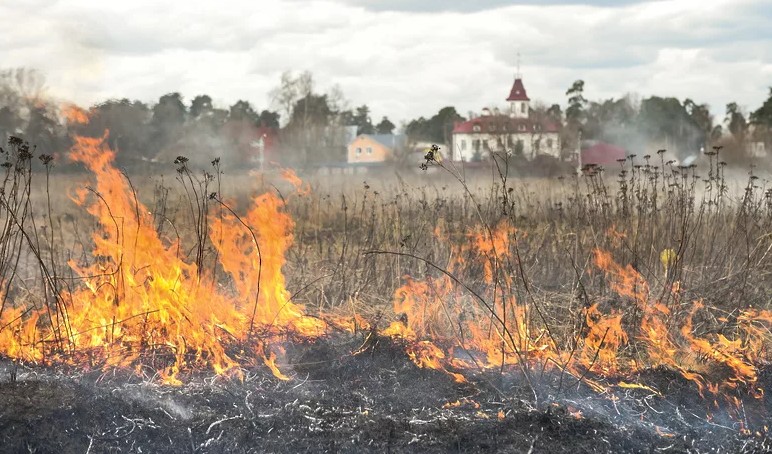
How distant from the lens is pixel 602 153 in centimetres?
4469

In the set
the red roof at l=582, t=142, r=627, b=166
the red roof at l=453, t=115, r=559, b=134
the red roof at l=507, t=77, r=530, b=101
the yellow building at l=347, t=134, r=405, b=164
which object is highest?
the red roof at l=507, t=77, r=530, b=101

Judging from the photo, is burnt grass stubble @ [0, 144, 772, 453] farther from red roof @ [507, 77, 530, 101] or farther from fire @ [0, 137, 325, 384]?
red roof @ [507, 77, 530, 101]

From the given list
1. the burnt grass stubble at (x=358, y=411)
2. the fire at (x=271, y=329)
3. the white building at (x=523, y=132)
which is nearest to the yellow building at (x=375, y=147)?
the white building at (x=523, y=132)

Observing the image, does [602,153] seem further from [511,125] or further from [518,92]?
[518,92]

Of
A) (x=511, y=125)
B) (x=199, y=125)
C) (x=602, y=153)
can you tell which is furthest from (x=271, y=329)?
(x=602, y=153)

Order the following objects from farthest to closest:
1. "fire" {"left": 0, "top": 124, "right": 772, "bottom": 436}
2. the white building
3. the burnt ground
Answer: the white building < "fire" {"left": 0, "top": 124, "right": 772, "bottom": 436} < the burnt ground

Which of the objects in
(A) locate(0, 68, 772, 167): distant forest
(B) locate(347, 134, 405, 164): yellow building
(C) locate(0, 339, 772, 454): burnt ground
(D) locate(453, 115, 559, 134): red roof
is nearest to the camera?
(C) locate(0, 339, 772, 454): burnt ground

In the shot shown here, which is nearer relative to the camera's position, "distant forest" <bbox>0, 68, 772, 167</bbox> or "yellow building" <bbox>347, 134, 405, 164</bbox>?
"distant forest" <bbox>0, 68, 772, 167</bbox>

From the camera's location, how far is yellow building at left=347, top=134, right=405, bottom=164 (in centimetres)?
3759

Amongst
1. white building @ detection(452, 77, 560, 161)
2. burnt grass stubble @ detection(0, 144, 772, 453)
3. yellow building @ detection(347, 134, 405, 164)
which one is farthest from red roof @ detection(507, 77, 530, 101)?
burnt grass stubble @ detection(0, 144, 772, 453)

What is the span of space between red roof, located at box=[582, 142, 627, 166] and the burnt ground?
38867 millimetres

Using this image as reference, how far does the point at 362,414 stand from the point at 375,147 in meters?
45.1

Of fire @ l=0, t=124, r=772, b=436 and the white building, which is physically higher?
the white building

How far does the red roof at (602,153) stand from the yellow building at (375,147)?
33.9 ft
